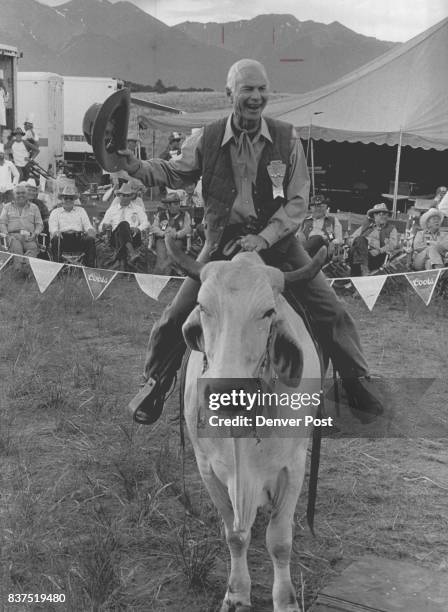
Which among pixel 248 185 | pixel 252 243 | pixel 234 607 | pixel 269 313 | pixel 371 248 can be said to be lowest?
pixel 234 607

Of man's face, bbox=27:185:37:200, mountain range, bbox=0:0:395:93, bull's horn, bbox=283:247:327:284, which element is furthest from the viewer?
mountain range, bbox=0:0:395:93

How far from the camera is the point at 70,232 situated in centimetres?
1162

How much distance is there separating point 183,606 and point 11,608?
0.85 metres

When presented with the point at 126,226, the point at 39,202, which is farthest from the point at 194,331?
the point at 39,202

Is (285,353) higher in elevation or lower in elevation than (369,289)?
higher

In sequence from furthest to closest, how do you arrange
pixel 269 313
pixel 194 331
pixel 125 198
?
pixel 125 198 → pixel 194 331 → pixel 269 313

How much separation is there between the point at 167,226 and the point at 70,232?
1.61 metres

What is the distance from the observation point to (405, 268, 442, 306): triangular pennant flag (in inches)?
355

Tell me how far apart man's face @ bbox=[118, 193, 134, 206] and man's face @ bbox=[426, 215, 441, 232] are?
4903mm

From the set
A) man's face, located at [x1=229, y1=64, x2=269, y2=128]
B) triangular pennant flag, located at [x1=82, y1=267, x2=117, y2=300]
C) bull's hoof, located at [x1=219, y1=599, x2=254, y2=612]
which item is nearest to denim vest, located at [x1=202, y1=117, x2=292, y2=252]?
man's face, located at [x1=229, y1=64, x2=269, y2=128]

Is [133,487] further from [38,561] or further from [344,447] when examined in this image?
[344,447]

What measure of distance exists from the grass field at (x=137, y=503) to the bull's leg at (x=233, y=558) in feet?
0.43

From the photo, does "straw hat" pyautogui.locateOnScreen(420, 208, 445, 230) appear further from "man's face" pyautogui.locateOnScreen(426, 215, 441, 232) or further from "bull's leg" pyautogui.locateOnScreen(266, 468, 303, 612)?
"bull's leg" pyautogui.locateOnScreen(266, 468, 303, 612)

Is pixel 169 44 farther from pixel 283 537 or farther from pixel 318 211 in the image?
→ pixel 283 537
